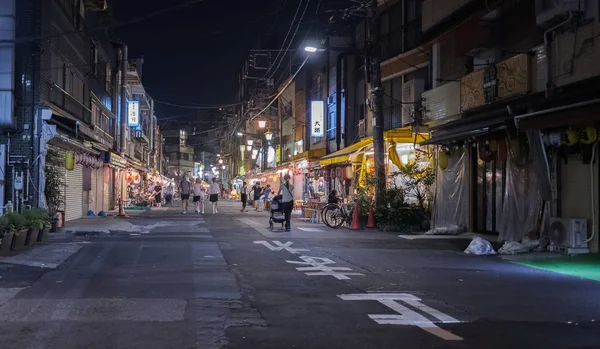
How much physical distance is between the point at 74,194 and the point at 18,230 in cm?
1136

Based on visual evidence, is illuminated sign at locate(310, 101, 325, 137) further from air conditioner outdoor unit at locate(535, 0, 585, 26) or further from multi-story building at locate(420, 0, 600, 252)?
air conditioner outdoor unit at locate(535, 0, 585, 26)

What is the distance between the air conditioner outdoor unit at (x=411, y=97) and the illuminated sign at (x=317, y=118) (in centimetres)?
1228

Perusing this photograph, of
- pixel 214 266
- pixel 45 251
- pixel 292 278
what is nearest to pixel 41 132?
pixel 45 251

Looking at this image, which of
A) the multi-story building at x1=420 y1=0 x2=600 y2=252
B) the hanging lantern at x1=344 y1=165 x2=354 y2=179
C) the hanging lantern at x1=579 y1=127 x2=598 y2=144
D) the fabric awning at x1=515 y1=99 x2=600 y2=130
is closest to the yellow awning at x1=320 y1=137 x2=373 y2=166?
the hanging lantern at x1=344 y1=165 x2=354 y2=179

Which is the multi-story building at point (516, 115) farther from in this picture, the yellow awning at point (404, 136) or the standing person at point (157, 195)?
the standing person at point (157, 195)

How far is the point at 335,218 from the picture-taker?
70.0ft

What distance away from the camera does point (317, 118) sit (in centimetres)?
3631

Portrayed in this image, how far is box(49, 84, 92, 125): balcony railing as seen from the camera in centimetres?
2017

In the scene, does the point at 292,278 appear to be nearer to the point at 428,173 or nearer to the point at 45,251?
the point at 45,251

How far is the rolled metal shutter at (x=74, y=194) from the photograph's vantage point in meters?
22.9

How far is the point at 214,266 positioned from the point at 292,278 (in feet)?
6.17

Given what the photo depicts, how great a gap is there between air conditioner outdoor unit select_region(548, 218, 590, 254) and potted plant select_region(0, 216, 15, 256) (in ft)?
38.2

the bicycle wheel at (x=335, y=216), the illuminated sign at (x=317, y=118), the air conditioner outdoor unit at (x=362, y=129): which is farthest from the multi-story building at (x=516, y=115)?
the illuminated sign at (x=317, y=118)

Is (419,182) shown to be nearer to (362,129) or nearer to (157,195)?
(362,129)
